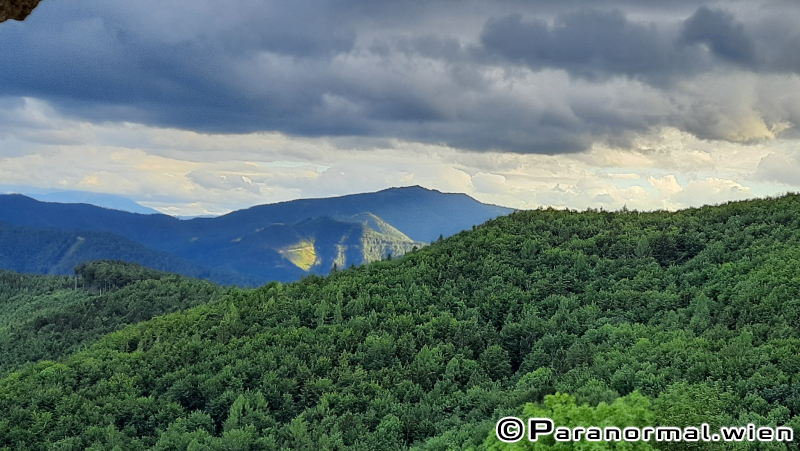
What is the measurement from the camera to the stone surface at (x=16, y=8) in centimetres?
708

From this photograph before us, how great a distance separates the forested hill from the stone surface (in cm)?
2151

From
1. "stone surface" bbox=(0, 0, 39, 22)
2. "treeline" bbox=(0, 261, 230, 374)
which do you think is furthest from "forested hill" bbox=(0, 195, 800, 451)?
"treeline" bbox=(0, 261, 230, 374)

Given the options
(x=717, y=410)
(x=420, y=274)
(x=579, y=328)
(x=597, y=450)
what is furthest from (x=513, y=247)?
(x=597, y=450)

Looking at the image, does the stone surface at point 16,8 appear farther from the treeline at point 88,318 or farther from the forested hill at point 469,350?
the treeline at point 88,318

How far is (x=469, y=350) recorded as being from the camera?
182ft

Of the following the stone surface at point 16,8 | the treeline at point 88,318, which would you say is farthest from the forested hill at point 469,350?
the treeline at point 88,318

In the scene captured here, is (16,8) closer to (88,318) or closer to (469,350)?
(469,350)

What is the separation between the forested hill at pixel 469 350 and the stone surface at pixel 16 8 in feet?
70.6

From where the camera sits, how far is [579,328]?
54312 millimetres

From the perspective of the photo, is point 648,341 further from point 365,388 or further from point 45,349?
point 45,349

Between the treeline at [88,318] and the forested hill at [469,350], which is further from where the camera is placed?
the treeline at [88,318]

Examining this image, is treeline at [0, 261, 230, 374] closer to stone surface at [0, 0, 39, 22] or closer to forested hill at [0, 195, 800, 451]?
forested hill at [0, 195, 800, 451]

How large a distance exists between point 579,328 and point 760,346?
18.4 metres

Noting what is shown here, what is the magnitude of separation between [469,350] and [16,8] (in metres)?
51.1
